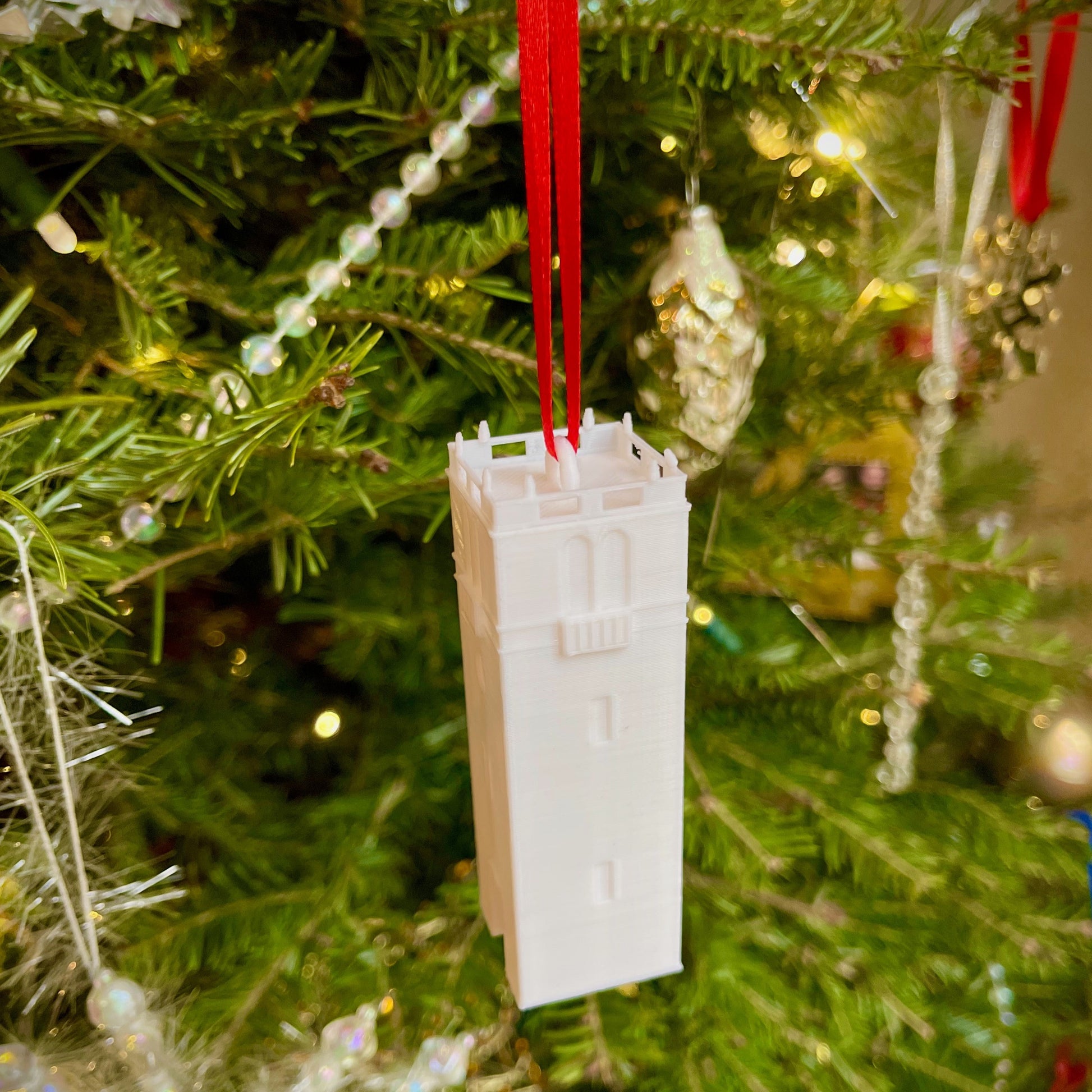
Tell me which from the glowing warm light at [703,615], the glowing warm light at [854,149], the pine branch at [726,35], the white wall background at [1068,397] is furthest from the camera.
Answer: the white wall background at [1068,397]

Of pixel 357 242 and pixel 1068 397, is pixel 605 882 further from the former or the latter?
pixel 1068 397

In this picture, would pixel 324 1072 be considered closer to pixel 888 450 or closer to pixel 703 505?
pixel 703 505

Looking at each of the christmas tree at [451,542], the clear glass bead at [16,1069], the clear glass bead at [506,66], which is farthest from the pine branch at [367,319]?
the clear glass bead at [16,1069]

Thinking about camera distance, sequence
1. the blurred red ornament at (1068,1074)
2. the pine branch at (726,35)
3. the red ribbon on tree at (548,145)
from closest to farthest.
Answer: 1. the red ribbon on tree at (548,145)
2. the pine branch at (726,35)
3. the blurred red ornament at (1068,1074)

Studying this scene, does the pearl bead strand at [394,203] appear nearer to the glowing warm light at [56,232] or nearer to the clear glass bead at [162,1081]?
the glowing warm light at [56,232]

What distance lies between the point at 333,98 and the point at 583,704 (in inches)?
12.5

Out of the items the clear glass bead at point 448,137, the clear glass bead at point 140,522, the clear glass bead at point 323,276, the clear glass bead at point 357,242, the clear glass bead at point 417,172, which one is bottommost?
the clear glass bead at point 140,522

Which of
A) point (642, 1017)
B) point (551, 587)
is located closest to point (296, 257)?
point (551, 587)

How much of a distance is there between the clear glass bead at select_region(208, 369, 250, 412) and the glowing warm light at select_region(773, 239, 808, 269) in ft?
1.02

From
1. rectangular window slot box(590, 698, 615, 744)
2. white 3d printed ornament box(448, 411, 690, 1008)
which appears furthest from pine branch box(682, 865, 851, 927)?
rectangular window slot box(590, 698, 615, 744)

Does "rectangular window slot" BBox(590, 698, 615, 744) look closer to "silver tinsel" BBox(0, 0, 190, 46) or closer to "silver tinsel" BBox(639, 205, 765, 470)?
"silver tinsel" BBox(639, 205, 765, 470)

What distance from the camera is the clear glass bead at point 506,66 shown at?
1.35 ft

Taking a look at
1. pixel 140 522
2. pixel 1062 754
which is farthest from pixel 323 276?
pixel 1062 754

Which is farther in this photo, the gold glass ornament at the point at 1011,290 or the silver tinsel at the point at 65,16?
the gold glass ornament at the point at 1011,290
